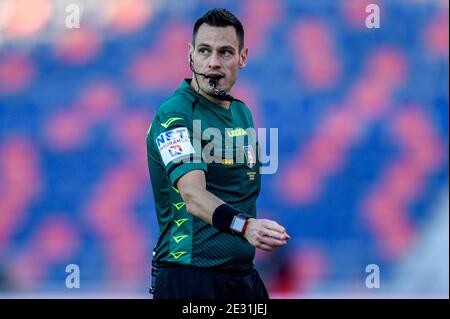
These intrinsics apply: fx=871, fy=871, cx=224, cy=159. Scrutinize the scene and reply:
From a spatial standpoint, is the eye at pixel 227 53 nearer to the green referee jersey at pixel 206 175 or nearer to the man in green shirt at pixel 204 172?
the man in green shirt at pixel 204 172

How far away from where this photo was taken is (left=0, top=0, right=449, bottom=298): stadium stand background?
7.09 metres

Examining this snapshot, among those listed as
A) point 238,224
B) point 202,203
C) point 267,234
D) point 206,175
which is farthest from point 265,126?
point 267,234

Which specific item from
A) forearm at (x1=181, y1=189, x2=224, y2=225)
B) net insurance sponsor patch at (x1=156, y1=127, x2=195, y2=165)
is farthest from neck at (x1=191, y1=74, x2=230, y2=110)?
forearm at (x1=181, y1=189, x2=224, y2=225)

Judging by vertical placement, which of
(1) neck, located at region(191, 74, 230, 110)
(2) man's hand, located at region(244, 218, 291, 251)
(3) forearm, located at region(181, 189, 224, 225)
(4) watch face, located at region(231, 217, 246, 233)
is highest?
(1) neck, located at region(191, 74, 230, 110)

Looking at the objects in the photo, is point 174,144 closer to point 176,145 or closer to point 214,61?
point 176,145

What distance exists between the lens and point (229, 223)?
10.1 feet

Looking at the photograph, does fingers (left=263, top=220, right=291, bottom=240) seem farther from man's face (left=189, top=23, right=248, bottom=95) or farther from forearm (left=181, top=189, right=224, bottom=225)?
man's face (left=189, top=23, right=248, bottom=95)

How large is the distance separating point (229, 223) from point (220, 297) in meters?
0.53

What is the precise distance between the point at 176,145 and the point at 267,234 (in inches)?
23.8

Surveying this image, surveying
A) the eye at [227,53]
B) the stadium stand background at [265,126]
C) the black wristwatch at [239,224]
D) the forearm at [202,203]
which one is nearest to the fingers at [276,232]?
the black wristwatch at [239,224]

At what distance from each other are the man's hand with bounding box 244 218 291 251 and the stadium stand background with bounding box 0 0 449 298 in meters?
4.06

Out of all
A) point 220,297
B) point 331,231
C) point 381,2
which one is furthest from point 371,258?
point 220,297

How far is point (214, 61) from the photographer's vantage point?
358 cm

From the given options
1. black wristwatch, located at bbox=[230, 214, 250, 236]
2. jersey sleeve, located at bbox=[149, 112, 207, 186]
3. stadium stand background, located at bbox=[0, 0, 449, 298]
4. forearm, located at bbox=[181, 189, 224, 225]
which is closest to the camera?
black wristwatch, located at bbox=[230, 214, 250, 236]
